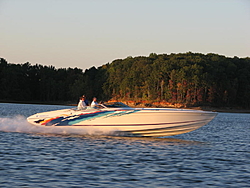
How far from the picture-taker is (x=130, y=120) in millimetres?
19125

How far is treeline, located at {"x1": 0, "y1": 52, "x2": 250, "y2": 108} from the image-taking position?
389ft

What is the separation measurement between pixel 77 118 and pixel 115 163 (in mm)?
7303

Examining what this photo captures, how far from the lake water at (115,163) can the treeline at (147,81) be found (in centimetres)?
9693

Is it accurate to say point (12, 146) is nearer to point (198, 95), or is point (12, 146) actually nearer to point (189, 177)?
point (189, 177)

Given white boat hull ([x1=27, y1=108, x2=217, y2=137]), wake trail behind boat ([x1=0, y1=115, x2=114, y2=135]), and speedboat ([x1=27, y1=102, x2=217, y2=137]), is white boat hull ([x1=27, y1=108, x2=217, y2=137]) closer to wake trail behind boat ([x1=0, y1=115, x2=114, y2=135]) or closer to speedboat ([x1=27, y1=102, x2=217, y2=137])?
speedboat ([x1=27, y1=102, x2=217, y2=137])

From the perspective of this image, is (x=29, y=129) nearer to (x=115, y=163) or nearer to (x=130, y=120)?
(x=130, y=120)

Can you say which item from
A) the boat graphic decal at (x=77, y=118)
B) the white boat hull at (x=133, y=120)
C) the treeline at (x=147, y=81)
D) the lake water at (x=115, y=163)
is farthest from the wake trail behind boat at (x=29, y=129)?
the treeline at (x=147, y=81)

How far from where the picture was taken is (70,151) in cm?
1501

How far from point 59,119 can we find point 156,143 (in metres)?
5.10

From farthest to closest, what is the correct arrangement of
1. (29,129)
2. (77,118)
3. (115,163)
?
(29,129) → (77,118) → (115,163)

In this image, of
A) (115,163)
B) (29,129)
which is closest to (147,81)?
(29,129)

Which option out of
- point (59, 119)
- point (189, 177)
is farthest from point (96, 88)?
point (189, 177)

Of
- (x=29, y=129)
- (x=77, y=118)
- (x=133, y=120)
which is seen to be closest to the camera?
(x=133, y=120)

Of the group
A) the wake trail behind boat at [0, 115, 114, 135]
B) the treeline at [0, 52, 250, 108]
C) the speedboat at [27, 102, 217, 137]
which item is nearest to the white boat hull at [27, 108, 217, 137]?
the speedboat at [27, 102, 217, 137]
